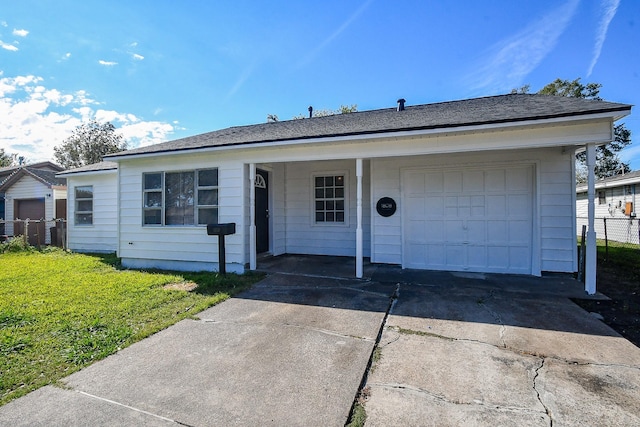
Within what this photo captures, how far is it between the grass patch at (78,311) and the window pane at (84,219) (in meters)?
3.24

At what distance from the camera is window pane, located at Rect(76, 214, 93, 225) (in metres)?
10.7

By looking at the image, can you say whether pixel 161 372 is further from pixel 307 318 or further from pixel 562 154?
pixel 562 154

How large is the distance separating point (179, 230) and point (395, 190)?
544cm

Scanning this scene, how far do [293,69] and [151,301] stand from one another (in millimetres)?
12271

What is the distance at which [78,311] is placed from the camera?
13.9 feet

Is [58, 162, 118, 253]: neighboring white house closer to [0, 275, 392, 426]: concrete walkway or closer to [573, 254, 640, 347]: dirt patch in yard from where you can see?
[0, 275, 392, 426]: concrete walkway

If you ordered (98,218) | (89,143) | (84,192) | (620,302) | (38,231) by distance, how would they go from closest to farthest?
(620,302) < (98,218) < (84,192) < (38,231) < (89,143)

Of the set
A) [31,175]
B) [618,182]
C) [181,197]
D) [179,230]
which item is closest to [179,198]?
[181,197]

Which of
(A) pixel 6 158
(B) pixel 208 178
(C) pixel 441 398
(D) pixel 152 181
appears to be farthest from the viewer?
(A) pixel 6 158

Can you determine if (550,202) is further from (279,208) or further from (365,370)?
(279,208)

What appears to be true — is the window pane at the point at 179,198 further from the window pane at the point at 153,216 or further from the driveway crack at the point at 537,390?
the driveway crack at the point at 537,390

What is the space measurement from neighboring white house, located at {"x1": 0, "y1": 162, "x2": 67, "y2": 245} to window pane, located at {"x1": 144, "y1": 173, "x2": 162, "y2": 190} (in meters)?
9.04

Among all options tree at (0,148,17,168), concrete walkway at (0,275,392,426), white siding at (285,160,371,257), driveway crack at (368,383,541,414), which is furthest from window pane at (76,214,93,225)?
tree at (0,148,17,168)

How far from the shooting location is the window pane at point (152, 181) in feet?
24.5
